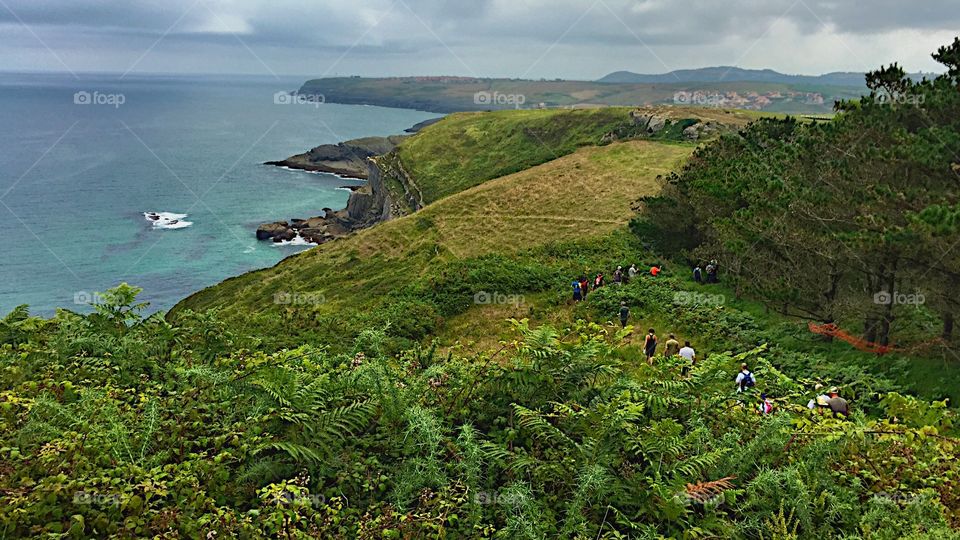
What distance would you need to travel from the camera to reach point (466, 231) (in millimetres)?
49875

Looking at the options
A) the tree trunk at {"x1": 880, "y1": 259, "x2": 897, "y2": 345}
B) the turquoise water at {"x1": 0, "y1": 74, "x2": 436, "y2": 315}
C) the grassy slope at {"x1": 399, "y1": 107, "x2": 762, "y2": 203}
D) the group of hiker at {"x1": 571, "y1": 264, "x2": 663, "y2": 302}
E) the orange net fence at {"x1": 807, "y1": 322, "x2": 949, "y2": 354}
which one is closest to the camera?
the orange net fence at {"x1": 807, "y1": 322, "x2": 949, "y2": 354}

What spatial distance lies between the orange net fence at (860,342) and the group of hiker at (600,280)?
1109 cm

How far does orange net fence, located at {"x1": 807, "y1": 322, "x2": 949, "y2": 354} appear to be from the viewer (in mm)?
18577

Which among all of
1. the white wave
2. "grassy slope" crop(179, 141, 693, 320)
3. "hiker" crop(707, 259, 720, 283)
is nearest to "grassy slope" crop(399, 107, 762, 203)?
"grassy slope" crop(179, 141, 693, 320)

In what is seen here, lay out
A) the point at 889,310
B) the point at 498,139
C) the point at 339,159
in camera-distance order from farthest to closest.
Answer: the point at 339,159, the point at 498,139, the point at 889,310

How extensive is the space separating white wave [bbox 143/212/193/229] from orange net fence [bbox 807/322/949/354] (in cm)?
9242

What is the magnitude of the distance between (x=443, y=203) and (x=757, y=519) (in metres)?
52.4

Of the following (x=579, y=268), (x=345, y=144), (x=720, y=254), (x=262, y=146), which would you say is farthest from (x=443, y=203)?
Answer: (x=262, y=146)

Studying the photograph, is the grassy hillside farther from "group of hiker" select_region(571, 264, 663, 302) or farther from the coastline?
the coastline

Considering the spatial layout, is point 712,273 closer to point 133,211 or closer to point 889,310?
point 889,310

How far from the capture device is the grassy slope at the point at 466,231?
44125 millimetres

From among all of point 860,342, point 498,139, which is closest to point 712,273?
point 860,342

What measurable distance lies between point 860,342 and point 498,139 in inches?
3256

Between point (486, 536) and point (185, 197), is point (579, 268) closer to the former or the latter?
point (486, 536)
